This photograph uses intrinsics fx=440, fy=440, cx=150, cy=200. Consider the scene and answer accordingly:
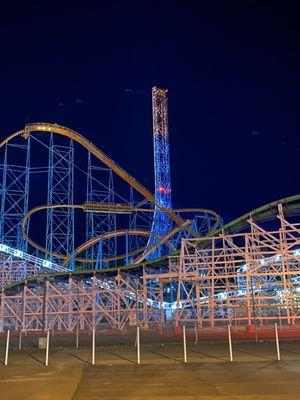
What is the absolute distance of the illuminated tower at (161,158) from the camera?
49.4m

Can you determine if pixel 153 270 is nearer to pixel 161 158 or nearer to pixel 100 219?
pixel 100 219

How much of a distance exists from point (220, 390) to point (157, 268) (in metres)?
20.8

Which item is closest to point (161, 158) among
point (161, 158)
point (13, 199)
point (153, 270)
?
point (161, 158)

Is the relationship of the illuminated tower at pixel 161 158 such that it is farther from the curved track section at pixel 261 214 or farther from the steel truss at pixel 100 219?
the curved track section at pixel 261 214

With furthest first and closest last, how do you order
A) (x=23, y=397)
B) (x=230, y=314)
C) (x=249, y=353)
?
(x=230, y=314)
(x=249, y=353)
(x=23, y=397)

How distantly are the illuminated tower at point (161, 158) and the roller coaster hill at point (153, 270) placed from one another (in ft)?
0.44

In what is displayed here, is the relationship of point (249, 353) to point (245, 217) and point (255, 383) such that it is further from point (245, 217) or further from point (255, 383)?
point (245, 217)

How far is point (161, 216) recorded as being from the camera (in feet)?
160

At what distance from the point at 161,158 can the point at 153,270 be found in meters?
29.4

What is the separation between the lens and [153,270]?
28109 mm

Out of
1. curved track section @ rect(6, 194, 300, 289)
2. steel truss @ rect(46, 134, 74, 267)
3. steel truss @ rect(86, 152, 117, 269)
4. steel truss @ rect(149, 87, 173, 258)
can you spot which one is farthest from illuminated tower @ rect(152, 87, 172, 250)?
curved track section @ rect(6, 194, 300, 289)

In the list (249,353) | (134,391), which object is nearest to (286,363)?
(249,353)

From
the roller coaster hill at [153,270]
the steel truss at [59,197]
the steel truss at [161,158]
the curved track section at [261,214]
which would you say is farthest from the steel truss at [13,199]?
the steel truss at [161,158]

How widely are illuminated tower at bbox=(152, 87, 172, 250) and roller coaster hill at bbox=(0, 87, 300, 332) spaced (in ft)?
0.44
